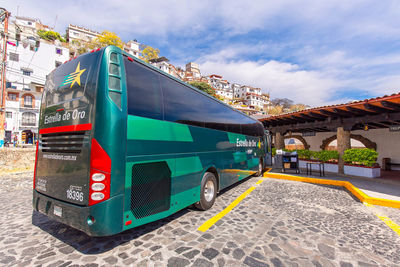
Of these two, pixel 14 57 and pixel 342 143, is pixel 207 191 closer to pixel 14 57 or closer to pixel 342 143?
pixel 342 143

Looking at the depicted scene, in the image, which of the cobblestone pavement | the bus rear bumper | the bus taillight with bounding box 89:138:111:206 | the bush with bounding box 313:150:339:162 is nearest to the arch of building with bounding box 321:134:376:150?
the bush with bounding box 313:150:339:162

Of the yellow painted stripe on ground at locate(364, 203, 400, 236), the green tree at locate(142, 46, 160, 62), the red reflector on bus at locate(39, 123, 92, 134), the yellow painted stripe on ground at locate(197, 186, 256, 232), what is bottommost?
the yellow painted stripe on ground at locate(364, 203, 400, 236)

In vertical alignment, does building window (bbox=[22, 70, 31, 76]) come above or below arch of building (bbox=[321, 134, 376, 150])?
above

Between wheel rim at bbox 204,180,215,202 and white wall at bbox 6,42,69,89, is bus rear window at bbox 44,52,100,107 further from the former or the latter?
white wall at bbox 6,42,69,89

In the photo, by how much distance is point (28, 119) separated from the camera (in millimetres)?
32125

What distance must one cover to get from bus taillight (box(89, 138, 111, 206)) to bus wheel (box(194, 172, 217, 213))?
8.50 ft

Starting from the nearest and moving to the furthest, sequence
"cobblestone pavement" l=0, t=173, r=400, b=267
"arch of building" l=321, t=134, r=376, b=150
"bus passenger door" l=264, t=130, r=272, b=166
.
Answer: "cobblestone pavement" l=0, t=173, r=400, b=267
"bus passenger door" l=264, t=130, r=272, b=166
"arch of building" l=321, t=134, r=376, b=150

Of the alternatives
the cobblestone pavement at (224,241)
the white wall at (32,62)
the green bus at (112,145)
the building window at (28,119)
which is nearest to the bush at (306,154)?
the cobblestone pavement at (224,241)

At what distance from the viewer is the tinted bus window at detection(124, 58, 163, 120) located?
2.89m

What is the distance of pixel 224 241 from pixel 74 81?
12.6 ft

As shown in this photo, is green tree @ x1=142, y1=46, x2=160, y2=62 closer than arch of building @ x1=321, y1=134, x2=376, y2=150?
No

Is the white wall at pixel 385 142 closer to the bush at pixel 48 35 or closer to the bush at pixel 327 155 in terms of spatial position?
the bush at pixel 327 155

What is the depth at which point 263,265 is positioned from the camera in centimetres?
262

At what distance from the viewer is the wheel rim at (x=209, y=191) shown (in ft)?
16.4
